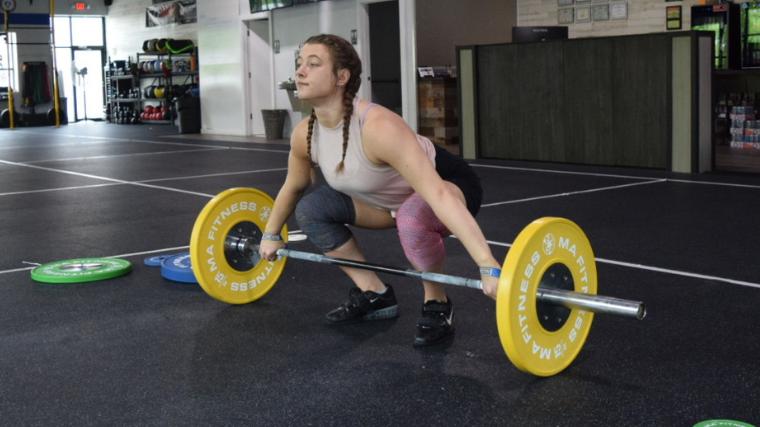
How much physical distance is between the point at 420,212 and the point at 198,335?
0.81 metres

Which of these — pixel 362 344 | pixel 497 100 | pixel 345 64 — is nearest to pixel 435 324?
pixel 362 344

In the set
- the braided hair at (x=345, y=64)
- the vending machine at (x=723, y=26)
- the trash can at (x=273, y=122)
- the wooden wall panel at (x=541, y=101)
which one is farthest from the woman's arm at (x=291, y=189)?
the trash can at (x=273, y=122)

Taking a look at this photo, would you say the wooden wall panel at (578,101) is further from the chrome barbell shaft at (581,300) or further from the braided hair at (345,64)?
the chrome barbell shaft at (581,300)

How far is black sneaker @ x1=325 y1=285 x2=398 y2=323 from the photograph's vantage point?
2.88 metres

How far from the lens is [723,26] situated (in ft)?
31.1

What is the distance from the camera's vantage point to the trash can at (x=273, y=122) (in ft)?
40.3

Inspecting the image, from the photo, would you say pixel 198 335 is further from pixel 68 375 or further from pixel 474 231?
pixel 474 231

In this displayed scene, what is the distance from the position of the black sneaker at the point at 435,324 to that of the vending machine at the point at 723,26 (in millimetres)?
7740

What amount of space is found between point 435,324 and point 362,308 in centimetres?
33

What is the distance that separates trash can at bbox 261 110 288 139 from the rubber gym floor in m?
7.16

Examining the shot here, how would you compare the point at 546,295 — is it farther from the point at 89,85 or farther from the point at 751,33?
the point at 89,85

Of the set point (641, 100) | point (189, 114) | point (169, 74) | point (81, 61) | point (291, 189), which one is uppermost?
point (81, 61)

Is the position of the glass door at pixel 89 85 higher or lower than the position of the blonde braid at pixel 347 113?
higher

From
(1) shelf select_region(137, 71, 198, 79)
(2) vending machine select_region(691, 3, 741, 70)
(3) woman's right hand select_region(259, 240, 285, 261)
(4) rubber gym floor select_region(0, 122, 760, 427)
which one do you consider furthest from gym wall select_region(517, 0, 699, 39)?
(3) woman's right hand select_region(259, 240, 285, 261)
